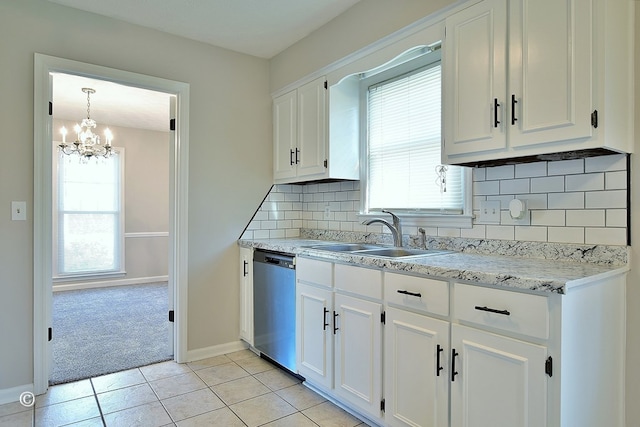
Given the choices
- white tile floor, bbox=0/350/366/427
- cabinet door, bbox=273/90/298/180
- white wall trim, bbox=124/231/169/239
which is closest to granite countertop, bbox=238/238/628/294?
white tile floor, bbox=0/350/366/427

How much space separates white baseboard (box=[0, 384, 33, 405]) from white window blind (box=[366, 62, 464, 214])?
258cm

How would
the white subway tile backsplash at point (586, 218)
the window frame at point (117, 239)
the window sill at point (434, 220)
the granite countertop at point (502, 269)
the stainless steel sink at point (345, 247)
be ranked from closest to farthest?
the granite countertop at point (502, 269) → the white subway tile backsplash at point (586, 218) → the window sill at point (434, 220) → the stainless steel sink at point (345, 247) → the window frame at point (117, 239)

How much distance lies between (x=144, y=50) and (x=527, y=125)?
2.65 m

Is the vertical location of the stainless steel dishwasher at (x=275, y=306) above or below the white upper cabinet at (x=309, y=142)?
below

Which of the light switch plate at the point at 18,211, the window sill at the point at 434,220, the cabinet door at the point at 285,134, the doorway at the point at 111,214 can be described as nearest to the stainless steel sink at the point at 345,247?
the window sill at the point at 434,220

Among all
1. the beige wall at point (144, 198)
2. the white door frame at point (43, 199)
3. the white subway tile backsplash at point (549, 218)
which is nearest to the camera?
the white subway tile backsplash at point (549, 218)

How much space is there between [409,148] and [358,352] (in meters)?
1.40

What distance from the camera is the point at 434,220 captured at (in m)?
2.44

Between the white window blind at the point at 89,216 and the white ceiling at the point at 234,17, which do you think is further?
the white window blind at the point at 89,216

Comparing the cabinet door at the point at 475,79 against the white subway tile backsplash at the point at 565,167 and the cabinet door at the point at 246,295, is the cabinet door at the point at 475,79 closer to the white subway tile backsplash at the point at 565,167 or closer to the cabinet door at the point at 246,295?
the white subway tile backsplash at the point at 565,167

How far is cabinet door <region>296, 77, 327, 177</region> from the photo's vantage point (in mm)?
2906

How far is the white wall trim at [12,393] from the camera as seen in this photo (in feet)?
7.77

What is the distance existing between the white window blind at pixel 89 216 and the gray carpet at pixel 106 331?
473mm

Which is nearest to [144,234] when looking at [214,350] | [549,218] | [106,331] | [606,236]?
[106,331]
